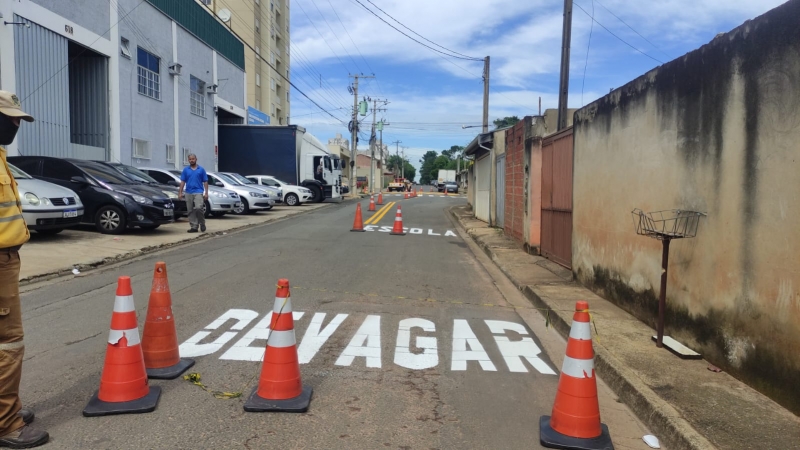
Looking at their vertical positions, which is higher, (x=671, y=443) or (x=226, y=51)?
(x=226, y=51)

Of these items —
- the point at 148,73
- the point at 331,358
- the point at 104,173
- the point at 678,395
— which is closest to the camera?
the point at 678,395

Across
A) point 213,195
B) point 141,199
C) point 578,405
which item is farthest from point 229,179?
point 578,405

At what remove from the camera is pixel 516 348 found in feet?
18.7

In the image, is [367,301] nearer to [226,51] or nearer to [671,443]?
[671,443]

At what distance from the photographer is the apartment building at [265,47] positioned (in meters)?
46.3

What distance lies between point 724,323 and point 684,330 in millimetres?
700

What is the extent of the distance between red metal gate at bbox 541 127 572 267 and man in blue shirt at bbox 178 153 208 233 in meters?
7.86

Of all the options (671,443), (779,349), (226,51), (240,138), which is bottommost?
(671,443)

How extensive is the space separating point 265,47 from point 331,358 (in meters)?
49.7

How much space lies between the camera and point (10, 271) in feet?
11.0

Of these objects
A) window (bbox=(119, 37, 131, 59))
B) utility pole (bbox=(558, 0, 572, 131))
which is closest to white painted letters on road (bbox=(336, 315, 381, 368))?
utility pole (bbox=(558, 0, 572, 131))

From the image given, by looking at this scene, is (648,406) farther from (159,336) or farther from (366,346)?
(159,336)

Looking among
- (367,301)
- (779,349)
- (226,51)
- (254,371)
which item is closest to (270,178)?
(226,51)

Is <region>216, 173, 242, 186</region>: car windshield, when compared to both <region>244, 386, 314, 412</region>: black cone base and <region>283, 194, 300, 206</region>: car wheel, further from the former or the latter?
<region>244, 386, 314, 412</region>: black cone base
